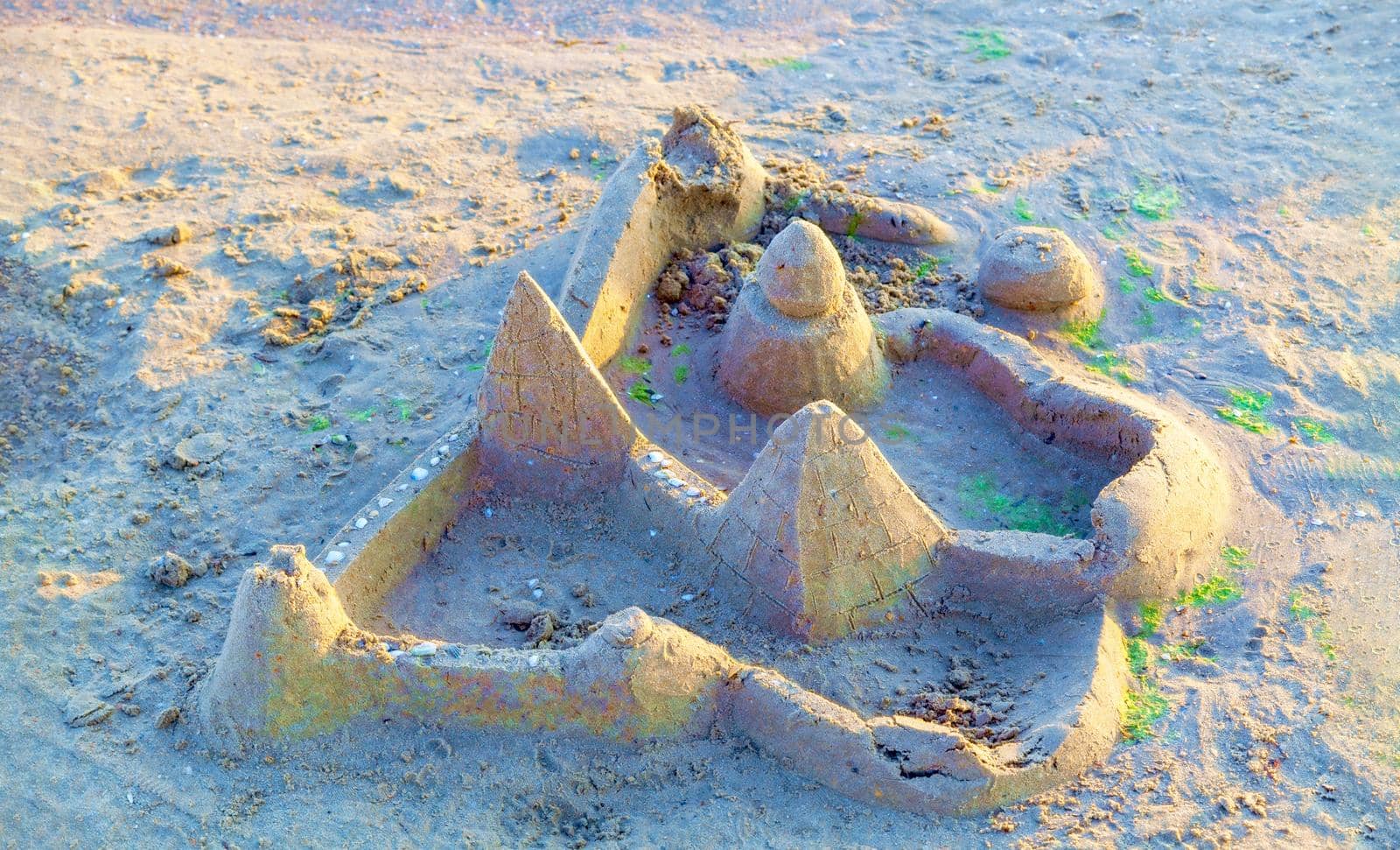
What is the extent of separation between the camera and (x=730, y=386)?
18.2ft

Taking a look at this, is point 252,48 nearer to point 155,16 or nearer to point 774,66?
point 155,16

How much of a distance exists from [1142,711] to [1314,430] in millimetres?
2001

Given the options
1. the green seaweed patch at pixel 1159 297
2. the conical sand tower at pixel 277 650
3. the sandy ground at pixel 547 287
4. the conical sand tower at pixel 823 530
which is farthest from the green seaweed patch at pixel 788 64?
the conical sand tower at pixel 277 650

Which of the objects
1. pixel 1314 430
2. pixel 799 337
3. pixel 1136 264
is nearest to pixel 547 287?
pixel 799 337

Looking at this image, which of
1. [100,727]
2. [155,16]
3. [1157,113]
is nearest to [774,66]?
[1157,113]

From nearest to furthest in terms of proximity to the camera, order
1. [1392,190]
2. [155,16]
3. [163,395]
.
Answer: [163,395] → [1392,190] → [155,16]

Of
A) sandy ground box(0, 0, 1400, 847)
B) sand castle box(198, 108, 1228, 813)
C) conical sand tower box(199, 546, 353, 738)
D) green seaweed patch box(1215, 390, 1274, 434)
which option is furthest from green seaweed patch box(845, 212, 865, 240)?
conical sand tower box(199, 546, 353, 738)

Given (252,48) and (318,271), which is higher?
(252,48)

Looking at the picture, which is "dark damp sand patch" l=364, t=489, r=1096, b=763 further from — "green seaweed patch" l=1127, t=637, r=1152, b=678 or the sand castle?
"green seaweed patch" l=1127, t=637, r=1152, b=678

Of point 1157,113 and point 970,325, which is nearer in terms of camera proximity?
point 970,325

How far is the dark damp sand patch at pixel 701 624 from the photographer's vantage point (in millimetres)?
4180

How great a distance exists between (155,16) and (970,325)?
6.91m

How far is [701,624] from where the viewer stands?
14.6ft

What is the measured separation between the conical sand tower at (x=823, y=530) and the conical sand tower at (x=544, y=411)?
2.10ft
